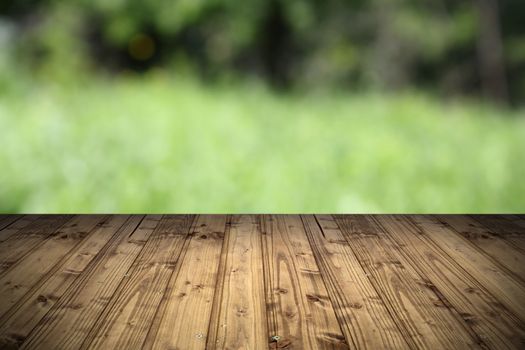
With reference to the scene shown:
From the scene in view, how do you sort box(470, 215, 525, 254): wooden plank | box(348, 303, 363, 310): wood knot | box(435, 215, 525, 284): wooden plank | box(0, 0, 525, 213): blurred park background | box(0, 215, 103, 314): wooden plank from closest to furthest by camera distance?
box(348, 303, 363, 310): wood knot
box(0, 215, 103, 314): wooden plank
box(435, 215, 525, 284): wooden plank
box(470, 215, 525, 254): wooden plank
box(0, 0, 525, 213): blurred park background

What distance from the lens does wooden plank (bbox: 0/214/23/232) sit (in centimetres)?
235

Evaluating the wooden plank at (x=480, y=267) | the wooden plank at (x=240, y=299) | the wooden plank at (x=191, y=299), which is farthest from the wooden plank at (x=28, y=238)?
the wooden plank at (x=480, y=267)

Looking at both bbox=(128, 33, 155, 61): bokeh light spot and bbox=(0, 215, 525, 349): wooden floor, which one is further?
bbox=(128, 33, 155, 61): bokeh light spot

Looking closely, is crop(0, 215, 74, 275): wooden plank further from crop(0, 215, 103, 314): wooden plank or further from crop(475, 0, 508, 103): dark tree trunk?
crop(475, 0, 508, 103): dark tree trunk

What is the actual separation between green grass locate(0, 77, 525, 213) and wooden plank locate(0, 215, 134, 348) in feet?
2.72

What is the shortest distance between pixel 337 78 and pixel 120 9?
1.30 m

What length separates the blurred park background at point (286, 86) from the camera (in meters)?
3.20

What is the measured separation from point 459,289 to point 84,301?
1.00 meters

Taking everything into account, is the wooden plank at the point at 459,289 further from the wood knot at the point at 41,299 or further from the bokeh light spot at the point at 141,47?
the bokeh light spot at the point at 141,47

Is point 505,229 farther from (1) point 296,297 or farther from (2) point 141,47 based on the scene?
(2) point 141,47

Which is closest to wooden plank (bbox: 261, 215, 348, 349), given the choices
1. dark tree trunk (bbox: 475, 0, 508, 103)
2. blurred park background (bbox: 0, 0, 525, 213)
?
Answer: blurred park background (bbox: 0, 0, 525, 213)

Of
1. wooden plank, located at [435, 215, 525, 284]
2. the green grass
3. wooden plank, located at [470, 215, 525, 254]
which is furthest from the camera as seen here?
the green grass

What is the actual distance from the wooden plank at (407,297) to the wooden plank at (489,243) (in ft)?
1.02

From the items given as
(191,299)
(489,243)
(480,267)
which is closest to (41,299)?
(191,299)
